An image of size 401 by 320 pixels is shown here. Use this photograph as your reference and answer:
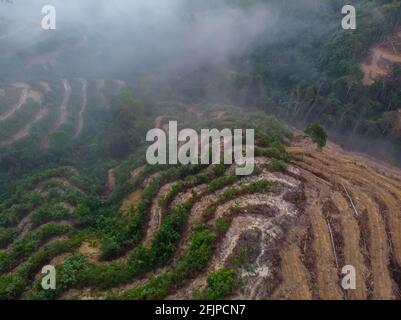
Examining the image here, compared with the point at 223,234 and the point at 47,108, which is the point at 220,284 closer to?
the point at 223,234

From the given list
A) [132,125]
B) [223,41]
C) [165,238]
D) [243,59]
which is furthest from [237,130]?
[223,41]

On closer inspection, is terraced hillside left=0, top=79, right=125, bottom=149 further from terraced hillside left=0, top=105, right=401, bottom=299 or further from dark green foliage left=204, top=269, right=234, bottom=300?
dark green foliage left=204, top=269, right=234, bottom=300

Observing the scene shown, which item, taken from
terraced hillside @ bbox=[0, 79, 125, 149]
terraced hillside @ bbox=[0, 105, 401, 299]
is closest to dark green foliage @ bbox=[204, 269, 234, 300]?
terraced hillside @ bbox=[0, 105, 401, 299]

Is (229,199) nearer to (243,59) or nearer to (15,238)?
(15,238)

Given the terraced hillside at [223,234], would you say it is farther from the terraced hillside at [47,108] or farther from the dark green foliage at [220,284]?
the terraced hillside at [47,108]

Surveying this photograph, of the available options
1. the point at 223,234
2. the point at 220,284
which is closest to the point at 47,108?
the point at 223,234

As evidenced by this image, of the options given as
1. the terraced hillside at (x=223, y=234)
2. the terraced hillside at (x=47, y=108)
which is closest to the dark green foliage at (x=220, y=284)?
the terraced hillside at (x=223, y=234)

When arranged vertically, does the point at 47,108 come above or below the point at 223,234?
above

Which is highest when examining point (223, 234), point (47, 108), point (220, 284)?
point (47, 108)
